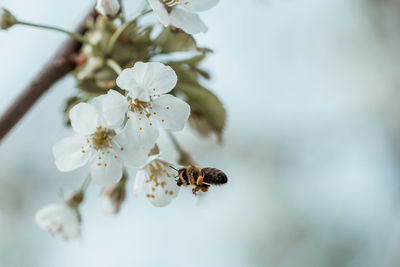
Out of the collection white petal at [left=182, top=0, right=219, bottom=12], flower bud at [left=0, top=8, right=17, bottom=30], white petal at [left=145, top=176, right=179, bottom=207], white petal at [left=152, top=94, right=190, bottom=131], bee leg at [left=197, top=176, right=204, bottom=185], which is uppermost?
white petal at [left=182, top=0, right=219, bottom=12]

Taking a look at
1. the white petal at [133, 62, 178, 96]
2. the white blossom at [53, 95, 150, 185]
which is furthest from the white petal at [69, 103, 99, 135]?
the white petal at [133, 62, 178, 96]

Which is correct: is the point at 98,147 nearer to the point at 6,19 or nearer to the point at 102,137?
the point at 102,137

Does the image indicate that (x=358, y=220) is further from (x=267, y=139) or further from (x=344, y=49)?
(x=344, y=49)

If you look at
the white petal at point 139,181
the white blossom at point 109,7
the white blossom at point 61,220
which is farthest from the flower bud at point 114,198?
the white blossom at point 109,7

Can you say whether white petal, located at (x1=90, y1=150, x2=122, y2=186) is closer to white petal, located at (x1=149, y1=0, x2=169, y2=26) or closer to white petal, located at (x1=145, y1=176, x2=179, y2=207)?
white petal, located at (x1=145, y1=176, x2=179, y2=207)

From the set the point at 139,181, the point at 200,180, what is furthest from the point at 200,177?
the point at 139,181

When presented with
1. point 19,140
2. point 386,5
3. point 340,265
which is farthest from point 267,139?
point 19,140
